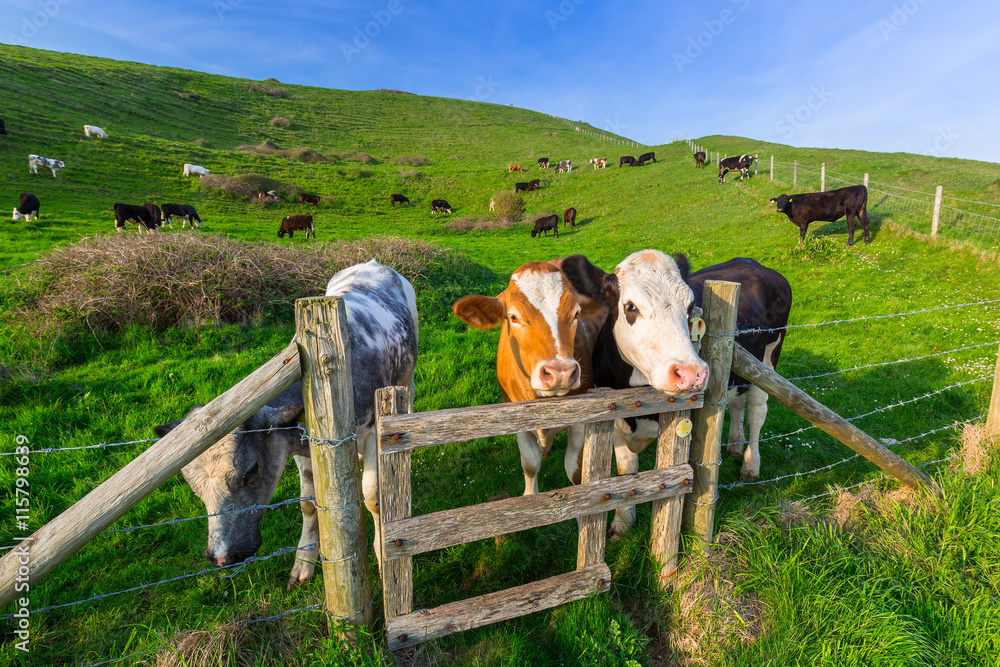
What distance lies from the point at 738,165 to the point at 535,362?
30.3m

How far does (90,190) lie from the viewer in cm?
2270

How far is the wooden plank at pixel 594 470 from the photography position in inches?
105

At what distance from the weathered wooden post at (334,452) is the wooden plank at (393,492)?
6.1 inches

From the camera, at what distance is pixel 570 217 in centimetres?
2609

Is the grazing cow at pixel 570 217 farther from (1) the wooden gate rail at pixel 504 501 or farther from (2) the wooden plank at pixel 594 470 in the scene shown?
(2) the wooden plank at pixel 594 470

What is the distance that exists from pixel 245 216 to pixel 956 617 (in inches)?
1139

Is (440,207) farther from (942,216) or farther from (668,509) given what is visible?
(668,509)

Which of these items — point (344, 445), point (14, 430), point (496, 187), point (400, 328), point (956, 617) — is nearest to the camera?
point (344, 445)

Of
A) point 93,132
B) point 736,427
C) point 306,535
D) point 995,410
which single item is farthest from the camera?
point 93,132

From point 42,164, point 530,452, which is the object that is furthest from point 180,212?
point 530,452

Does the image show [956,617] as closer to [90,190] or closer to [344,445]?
[344,445]

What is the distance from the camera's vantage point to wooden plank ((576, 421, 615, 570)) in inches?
105

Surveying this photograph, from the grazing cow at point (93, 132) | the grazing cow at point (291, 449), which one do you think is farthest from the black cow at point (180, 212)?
the grazing cow at point (291, 449)

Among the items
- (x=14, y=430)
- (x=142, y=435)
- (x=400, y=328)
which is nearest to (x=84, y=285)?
(x=14, y=430)
